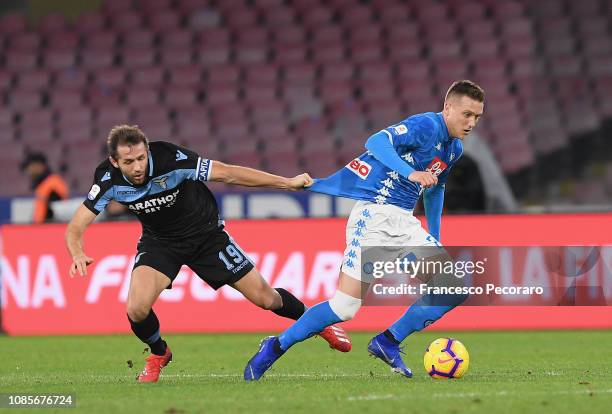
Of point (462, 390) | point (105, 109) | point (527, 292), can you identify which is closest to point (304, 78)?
point (105, 109)

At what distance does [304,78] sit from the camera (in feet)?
65.8

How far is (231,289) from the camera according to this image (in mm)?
→ 13031

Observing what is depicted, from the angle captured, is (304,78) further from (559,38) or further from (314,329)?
(314,329)

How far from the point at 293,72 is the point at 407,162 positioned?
41.5 feet

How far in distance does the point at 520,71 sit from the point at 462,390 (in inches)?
531

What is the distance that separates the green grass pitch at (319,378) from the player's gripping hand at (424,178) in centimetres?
122

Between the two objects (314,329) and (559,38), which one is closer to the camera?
(314,329)

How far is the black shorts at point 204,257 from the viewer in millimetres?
8133

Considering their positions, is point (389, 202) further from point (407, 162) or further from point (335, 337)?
point (335, 337)

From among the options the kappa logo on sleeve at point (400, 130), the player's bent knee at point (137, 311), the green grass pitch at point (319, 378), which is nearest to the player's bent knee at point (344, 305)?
the green grass pitch at point (319, 378)

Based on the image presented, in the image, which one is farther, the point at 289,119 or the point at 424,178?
the point at 289,119

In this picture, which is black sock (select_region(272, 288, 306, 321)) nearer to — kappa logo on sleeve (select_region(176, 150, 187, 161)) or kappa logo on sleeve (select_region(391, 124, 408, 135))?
kappa logo on sleeve (select_region(176, 150, 187, 161))

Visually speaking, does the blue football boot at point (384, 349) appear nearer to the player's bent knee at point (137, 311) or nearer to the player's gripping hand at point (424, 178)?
the player's gripping hand at point (424, 178)

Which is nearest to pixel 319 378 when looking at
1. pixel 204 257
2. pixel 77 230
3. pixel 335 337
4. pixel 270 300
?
pixel 335 337
